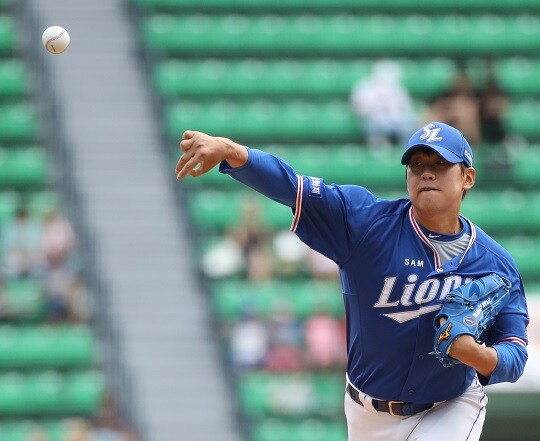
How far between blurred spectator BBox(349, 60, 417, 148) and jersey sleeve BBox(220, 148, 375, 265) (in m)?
7.96

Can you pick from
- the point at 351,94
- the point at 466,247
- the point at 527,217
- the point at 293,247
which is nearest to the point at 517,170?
the point at 527,217

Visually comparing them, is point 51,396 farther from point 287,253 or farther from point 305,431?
point 287,253

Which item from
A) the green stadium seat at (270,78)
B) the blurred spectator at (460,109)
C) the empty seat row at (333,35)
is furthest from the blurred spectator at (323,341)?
the empty seat row at (333,35)

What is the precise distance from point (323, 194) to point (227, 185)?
791 centimetres

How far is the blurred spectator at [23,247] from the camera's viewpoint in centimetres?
1095

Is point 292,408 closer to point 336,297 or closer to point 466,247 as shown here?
point 336,297

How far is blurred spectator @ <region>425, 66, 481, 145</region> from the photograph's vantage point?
12492mm

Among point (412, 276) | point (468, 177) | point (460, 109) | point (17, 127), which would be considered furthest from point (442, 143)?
point (17, 127)

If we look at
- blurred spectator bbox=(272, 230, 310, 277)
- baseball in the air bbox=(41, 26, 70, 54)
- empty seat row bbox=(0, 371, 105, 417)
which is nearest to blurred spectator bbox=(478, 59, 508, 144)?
blurred spectator bbox=(272, 230, 310, 277)

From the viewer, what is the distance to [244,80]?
1372cm

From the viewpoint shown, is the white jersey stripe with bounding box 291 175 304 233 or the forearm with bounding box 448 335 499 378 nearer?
the forearm with bounding box 448 335 499 378

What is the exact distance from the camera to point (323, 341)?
10.7 m

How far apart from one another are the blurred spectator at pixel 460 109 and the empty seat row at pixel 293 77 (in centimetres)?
73

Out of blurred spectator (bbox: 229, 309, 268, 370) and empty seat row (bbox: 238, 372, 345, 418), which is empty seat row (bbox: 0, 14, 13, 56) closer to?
blurred spectator (bbox: 229, 309, 268, 370)
